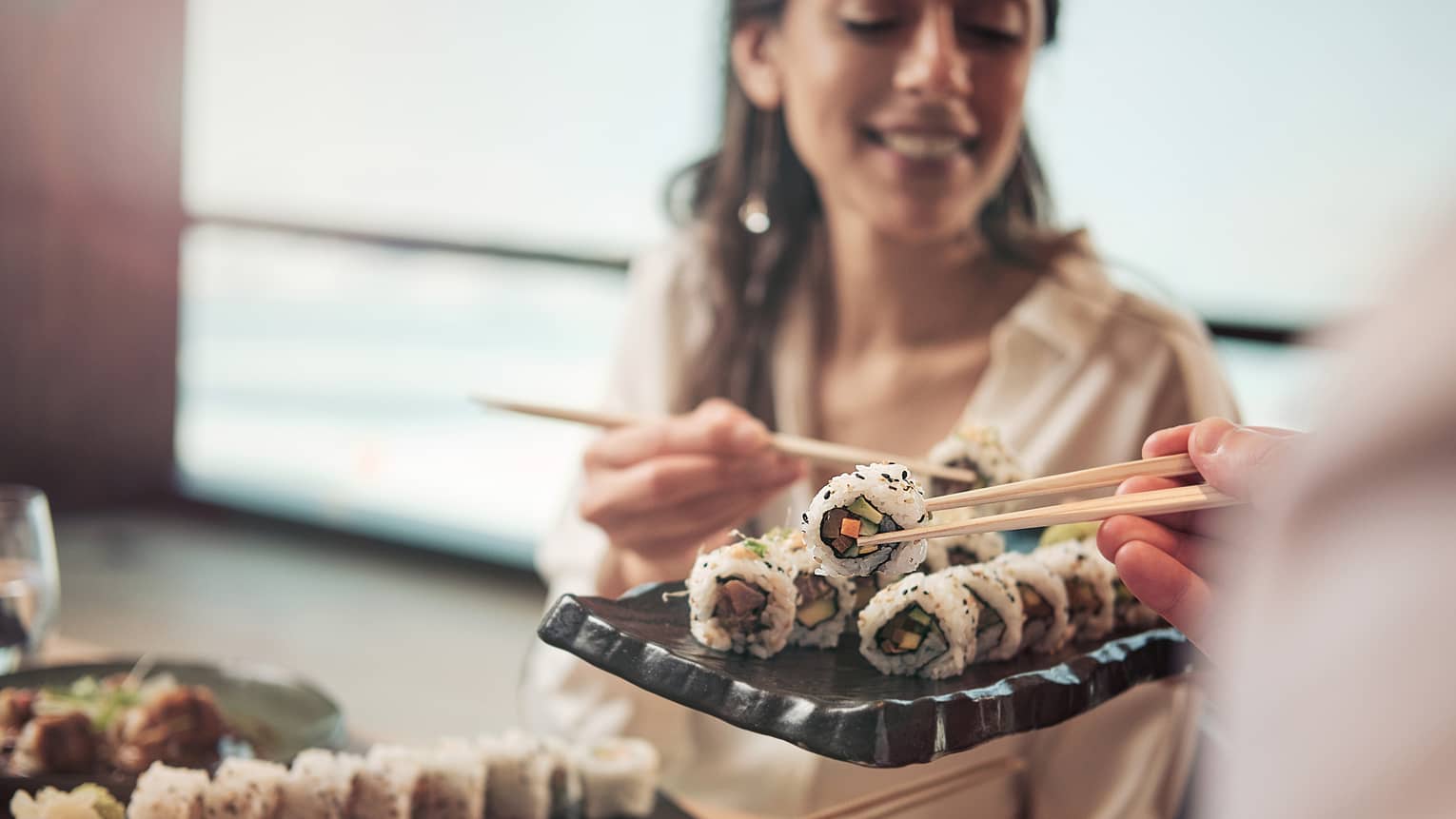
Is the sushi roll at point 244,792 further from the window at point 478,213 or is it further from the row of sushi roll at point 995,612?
the window at point 478,213

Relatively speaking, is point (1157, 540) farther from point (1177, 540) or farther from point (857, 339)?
point (857, 339)

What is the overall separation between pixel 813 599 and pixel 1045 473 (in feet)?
1.85

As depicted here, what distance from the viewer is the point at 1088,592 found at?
969mm

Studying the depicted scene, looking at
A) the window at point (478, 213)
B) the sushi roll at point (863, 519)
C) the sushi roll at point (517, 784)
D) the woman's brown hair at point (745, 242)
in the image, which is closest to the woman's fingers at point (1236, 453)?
the sushi roll at point (863, 519)

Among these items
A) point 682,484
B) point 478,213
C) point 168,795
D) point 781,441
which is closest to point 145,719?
point 168,795

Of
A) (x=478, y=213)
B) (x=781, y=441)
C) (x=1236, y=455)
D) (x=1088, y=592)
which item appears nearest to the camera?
(x=1236, y=455)

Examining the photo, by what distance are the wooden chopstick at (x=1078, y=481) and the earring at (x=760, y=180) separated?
1344 millimetres

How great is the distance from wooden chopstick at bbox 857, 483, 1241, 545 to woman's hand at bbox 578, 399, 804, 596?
0.61 meters

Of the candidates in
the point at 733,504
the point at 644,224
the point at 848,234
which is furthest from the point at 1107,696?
the point at 644,224

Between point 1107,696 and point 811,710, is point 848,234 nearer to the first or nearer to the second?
point 1107,696

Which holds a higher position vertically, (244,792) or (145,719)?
(244,792)

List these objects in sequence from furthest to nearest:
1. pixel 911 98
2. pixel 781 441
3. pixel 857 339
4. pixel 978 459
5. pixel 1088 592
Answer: pixel 857 339 → pixel 911 98 → pixel 781 441 → pixel 978 459 → pixel 1088 592

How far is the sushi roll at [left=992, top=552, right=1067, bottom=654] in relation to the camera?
3.01 ft

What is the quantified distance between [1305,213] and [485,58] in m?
2.35
